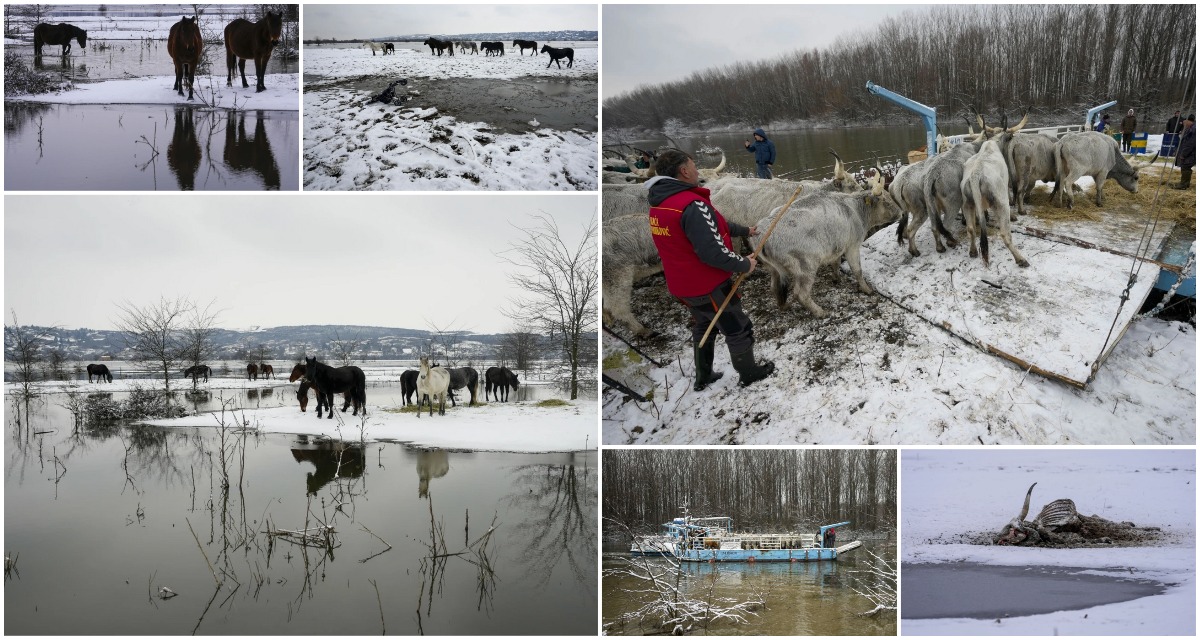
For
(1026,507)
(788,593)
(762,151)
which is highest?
(762,151)

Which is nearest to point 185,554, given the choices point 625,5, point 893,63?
point 625,5

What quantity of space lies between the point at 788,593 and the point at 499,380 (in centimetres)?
215

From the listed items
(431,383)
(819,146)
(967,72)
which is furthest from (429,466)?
(967,72)

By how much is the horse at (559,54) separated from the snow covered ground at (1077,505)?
3.03m

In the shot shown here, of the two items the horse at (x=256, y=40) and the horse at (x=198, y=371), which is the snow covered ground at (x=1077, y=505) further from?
the horse at (x=256, y=40)

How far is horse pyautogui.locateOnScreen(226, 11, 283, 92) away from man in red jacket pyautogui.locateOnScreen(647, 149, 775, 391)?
8.04 ft

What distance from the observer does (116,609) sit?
360cm

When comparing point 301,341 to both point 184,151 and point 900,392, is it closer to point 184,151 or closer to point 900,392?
point 184,151

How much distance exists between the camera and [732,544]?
13.0 feet

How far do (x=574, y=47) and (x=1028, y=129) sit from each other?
11.0 feet

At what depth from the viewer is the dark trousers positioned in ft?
11.7

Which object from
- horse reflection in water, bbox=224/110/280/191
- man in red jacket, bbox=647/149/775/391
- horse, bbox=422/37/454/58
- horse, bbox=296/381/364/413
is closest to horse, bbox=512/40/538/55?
horse, bbox=422/37/454/58

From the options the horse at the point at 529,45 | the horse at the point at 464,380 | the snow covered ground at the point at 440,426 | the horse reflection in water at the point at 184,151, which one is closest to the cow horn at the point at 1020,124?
the horse at the point at 529,45

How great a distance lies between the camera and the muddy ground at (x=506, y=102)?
407cm
